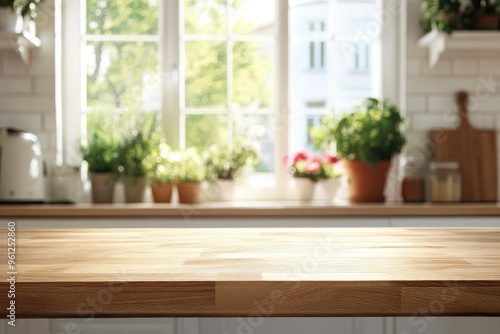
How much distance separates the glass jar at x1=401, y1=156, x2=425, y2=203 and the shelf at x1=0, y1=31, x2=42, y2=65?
73.6 inches

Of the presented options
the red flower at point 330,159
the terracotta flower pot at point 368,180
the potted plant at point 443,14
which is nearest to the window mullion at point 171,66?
the red flower at point 330,159

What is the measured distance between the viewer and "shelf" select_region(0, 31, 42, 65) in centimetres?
314

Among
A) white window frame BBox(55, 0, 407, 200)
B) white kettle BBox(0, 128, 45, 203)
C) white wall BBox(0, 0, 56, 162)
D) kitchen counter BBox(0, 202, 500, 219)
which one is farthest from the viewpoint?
white window frame BBox(55, 0, 407, 200)

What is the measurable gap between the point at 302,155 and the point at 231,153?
0.34 meters

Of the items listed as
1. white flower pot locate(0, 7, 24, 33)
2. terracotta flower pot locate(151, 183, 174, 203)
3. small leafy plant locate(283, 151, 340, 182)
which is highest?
white flower pot locate(0, 7, 24, 33)

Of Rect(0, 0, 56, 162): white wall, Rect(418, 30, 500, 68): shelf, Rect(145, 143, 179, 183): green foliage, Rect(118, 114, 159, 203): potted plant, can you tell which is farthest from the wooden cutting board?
Rect(0, 0, 56, 162): white wall

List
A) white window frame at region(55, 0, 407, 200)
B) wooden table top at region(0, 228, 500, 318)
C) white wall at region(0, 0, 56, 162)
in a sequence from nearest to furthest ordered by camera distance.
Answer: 1. wooden table top at region(0, 228, 500, 318)
2. white wall at region(0, 0, 56, 162)
3. white window frame at region(55, 0, 407, 200)

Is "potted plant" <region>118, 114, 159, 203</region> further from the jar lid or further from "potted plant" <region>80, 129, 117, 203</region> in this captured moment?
the jar lid

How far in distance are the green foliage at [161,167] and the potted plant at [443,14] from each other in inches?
53.8

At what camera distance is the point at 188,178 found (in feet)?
10.6

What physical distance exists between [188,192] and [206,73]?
717 millimetres

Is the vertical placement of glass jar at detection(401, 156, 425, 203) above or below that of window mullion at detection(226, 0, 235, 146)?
below

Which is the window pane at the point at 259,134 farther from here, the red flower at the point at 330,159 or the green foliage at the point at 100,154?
the green foliage at the point at 100,154

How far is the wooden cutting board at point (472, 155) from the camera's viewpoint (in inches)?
134
